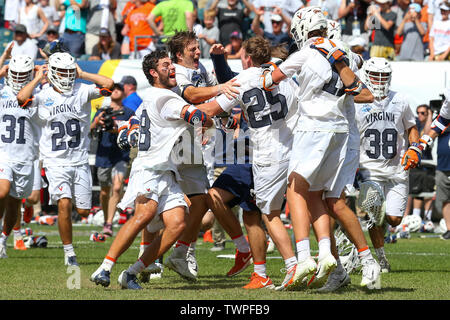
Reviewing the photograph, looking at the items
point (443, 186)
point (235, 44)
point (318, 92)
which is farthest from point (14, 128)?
point (443, 186)

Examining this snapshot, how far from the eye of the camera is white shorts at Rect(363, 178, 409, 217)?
390 inches

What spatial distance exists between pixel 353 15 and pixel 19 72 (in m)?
9.18

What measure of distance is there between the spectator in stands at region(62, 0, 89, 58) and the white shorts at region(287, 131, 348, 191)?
12.1 metres

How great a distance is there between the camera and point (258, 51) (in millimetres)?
7918

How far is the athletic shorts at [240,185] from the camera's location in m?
8.21

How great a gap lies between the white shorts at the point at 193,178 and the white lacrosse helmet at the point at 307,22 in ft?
5.62

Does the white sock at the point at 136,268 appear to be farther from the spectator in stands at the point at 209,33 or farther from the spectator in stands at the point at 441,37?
the spectator in stands at the point at 441,37

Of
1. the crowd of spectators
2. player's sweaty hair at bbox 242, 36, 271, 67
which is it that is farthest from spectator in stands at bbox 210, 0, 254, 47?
player's sweaty hair at bbox 242, 36, 271, 67

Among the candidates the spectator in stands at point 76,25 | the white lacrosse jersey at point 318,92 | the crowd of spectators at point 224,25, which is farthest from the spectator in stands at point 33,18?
the white lacrosse jersey at point 318,92

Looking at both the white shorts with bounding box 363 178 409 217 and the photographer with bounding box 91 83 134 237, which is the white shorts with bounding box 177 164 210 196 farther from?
the photographer with bounding box 91 83 134 237

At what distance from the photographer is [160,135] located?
7484mm

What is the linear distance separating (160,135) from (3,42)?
13.0 m
